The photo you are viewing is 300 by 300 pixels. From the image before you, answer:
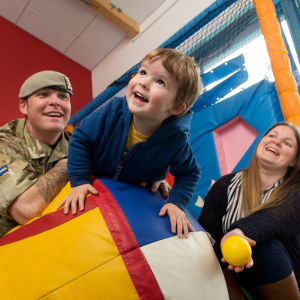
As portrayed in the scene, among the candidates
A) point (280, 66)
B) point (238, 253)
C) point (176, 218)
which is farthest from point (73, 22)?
point (238, 253)

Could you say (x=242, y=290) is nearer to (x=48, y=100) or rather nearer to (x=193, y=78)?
(x=193, y=78)

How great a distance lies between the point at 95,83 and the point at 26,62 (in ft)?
3.22

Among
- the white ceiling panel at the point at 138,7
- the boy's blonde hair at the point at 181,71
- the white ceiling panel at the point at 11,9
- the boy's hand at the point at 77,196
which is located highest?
the white ceiling panel at the point at 11,9

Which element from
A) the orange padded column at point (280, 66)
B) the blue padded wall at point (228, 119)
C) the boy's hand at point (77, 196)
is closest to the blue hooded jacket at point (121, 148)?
the boy's hand at point (77, 196)

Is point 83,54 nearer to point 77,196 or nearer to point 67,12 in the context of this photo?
point 67,12

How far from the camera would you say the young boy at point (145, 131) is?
104cm

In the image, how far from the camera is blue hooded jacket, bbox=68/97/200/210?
42.9 inches

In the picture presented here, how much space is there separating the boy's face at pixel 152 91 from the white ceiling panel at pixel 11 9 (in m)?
3.30

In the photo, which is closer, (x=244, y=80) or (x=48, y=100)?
(x=48, y=100)

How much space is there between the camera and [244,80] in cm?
201

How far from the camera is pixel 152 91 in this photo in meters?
1.02

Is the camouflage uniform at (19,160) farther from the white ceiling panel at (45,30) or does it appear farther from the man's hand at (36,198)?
the white ceiling panel at (45,30)

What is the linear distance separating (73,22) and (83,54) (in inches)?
19.1

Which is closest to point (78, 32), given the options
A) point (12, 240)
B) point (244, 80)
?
point (244, 80)
